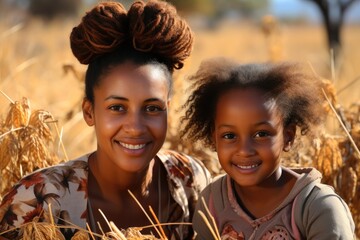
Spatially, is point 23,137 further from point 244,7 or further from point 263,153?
point 244,7

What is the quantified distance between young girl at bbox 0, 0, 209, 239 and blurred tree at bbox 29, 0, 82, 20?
876 inches

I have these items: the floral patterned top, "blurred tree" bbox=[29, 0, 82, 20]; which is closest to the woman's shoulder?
the floral patterned top

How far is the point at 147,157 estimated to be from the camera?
9.98 ft

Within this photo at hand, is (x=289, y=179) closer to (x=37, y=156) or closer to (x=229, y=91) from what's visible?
(x=229, y=91)

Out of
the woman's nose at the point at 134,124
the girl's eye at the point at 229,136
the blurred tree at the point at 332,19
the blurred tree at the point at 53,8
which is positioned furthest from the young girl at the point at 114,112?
the blurred tree at the point at 53,8

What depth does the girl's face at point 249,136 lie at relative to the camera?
2.82 m

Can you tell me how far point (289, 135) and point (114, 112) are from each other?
2.29 ft

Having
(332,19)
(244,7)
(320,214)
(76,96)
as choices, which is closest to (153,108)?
(320,214)

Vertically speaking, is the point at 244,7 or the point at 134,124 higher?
the point at 244,7

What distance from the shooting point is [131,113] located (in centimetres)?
296

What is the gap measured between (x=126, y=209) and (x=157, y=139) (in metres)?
0.41

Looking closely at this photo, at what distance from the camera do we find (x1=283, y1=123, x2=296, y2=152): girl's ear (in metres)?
2.97

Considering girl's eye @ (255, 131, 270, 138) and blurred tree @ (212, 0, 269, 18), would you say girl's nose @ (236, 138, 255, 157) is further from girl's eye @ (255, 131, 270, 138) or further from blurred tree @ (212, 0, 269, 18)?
blurred tree @ (212, 0, 269, 18)

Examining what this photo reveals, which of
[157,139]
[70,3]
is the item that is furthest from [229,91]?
[70,3]
